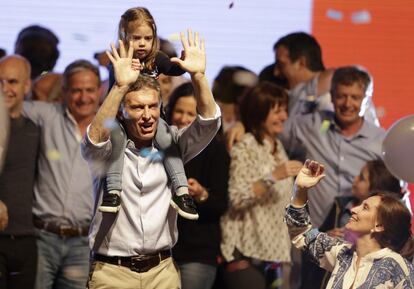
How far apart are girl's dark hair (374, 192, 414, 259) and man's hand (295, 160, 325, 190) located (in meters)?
0.34

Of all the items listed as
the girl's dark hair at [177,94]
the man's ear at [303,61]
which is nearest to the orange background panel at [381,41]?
the man's ear at [303,61]

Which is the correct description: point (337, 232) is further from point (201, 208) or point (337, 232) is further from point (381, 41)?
point (381, 41)

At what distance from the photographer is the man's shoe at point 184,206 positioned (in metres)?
4.63

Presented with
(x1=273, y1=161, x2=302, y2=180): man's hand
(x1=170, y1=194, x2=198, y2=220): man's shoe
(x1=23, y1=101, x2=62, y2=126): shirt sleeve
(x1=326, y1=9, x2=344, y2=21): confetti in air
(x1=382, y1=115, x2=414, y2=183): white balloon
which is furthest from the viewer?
(x1=326, y1=9, x2=344, y2=21): confetti in air

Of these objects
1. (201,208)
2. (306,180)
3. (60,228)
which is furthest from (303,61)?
(306,180)

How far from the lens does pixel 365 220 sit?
494 cm

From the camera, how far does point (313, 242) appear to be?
4.90 m

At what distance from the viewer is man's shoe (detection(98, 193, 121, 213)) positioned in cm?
455

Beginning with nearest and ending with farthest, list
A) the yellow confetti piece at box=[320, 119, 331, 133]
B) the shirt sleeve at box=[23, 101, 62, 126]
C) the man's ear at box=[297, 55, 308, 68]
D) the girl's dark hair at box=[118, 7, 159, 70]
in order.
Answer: the girl's dark hair at box=[118, 7, 159, 70]
the shirt sleeve at box=[23, 101, 62, 126]
the yellow confetti piece at box=[320, 119, 331, 133]
the man's ear at box=[297, 55, 308, 68]

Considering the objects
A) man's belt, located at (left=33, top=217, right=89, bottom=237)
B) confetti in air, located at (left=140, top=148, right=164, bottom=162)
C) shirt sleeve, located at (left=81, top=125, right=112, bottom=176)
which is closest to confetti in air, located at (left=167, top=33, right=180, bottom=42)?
man's belt, located at (left=33, top=217, right=89, bottom=237)

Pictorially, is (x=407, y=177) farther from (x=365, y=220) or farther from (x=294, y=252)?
(x=294, y=252)

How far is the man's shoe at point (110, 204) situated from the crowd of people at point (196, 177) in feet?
0.17

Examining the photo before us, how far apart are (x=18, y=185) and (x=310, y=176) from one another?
172 centimetres

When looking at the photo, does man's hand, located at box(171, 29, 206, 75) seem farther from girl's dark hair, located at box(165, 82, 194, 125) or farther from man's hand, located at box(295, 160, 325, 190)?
girl's dark hair, located at box(165, 82, 194, 125)
